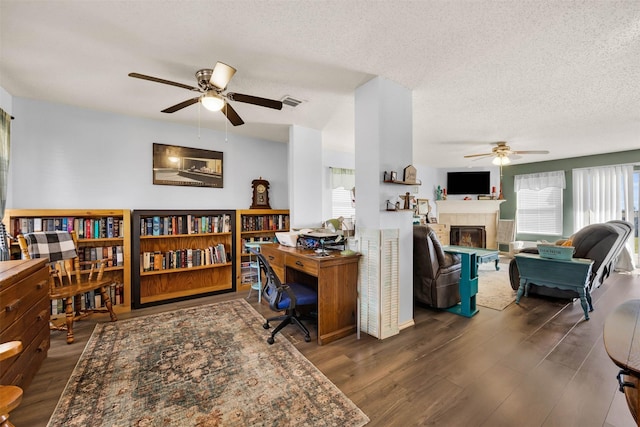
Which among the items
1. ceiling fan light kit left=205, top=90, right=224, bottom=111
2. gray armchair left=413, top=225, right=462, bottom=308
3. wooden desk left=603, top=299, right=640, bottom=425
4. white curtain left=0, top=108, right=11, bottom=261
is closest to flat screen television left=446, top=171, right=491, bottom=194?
gray armchair left=413, top=225, right=462, bottom=308

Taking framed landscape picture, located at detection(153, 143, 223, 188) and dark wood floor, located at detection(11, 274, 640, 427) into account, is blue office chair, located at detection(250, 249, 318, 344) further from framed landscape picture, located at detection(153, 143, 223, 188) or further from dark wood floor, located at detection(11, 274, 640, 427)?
framed landscape picture, located at detection(153, 143, 223, 188)

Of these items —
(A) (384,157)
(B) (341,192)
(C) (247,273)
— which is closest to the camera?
(A) (384,157)

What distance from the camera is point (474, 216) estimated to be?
7125mm

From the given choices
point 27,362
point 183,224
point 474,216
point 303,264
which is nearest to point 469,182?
point 474,216

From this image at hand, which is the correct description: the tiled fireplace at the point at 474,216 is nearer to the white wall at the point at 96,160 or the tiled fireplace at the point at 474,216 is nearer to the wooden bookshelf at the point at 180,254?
the white wall at the point at 96,160

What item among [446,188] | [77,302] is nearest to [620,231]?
[446,188]

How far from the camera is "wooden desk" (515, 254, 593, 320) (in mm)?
2854

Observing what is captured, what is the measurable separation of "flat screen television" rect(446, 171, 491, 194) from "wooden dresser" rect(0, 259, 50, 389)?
26.5 ft

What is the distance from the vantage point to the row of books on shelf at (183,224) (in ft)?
11.2

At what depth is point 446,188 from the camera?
7.55 meters

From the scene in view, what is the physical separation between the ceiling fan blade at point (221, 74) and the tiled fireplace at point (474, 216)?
680 centimetres

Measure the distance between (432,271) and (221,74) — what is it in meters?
2.82

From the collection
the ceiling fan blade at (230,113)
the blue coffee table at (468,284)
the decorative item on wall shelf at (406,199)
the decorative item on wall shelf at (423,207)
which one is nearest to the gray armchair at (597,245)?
the blue coffee table at (468,284)

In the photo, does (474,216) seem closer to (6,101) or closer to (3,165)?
(3,165)
